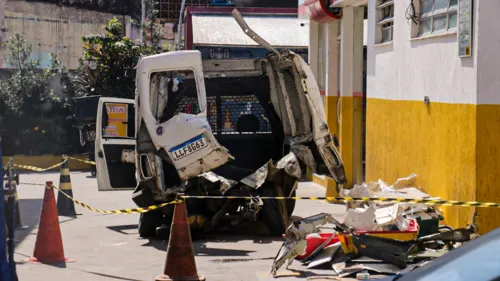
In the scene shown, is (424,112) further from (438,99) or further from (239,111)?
(239,111)

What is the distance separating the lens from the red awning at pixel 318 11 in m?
17.9

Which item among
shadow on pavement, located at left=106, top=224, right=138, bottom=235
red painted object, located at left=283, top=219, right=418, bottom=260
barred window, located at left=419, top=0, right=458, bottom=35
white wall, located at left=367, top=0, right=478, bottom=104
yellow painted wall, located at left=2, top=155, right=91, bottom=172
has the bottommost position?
yellow painted wall, located at left=2, top=155, right=91, bottom=172

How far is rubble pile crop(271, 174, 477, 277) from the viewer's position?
375 inches

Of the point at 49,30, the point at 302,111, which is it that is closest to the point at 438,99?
the point at 302,111

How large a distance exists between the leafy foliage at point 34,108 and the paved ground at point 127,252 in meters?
13.4

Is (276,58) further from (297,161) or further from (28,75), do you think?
(28,75)

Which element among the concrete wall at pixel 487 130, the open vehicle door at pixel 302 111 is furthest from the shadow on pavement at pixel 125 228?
the concrete wall at pixel 487 130

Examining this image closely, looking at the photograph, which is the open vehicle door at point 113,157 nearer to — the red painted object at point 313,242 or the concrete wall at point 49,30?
the red painted object at point 313,242

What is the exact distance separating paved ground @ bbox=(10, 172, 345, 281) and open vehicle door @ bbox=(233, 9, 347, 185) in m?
1.27

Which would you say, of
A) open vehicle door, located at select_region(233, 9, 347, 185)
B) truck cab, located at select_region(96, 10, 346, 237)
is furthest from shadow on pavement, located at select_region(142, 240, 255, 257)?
open vehicle door, located at select_region(233, 9, 347, 185)

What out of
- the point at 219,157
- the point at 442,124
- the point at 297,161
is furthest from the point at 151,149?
the point at 442,124

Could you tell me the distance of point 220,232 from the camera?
13.1 m

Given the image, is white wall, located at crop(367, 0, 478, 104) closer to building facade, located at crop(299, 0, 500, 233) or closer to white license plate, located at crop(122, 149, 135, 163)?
building facade, located at crop(299, 0, 500, 233)

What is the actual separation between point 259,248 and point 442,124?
271 centimetres
